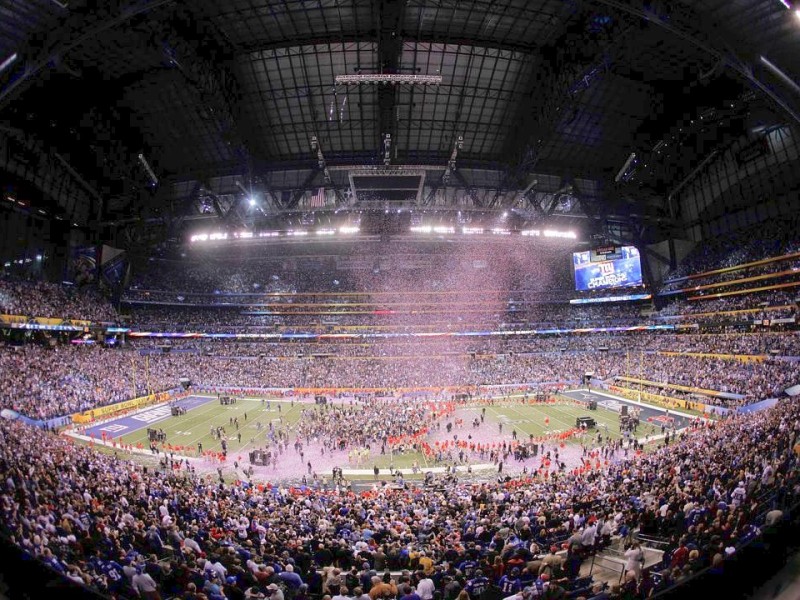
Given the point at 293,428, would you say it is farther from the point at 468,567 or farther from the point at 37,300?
the point at 37,300

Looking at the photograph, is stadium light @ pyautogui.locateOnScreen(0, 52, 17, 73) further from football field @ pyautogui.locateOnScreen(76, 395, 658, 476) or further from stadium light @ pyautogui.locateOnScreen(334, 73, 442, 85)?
football field @ pyautogui.locateOnScreen(76, 395, 658, 476)

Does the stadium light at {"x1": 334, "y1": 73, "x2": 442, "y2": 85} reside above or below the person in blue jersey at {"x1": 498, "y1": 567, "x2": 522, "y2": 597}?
above

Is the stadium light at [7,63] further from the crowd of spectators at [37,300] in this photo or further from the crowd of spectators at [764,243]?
the crowd of spectators at [764,243]

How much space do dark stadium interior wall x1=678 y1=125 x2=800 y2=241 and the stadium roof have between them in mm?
2573

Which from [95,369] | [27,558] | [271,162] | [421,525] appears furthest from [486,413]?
[95,369]

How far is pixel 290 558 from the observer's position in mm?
9078

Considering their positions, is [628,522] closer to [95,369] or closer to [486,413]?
[486,413]

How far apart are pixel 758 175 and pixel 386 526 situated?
55122 millimetres

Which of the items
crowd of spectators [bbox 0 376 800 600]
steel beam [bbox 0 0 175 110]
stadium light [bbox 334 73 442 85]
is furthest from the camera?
stadium light [bbox 334 73 442 85]

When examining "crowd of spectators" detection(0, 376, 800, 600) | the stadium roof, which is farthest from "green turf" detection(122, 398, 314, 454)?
the stadium roof

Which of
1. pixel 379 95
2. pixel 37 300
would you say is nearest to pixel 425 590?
pixel 379 95

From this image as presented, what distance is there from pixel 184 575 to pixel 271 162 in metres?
34.4

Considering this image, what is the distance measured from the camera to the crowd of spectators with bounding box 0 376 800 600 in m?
7.44

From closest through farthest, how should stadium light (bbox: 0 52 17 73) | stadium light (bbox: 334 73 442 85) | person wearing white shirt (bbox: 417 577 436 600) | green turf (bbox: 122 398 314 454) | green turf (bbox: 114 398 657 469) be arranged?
person wearing white shirt (bbox: 417 577 436 600) < stadium light (bbox: 0 52 17 73) < stadium light (bbox: 334 73 442 85) < green turf (bbox: 114 398 657 469) < green turf (bbox: 122 398 314 454)
